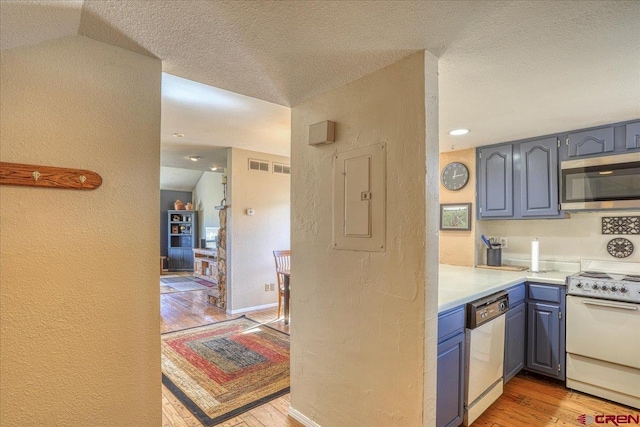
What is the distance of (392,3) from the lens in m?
1.17

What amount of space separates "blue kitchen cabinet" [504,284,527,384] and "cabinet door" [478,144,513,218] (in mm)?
867

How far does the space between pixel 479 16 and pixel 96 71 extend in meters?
1.65

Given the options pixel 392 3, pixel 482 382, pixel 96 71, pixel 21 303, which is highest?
pixel 392 3

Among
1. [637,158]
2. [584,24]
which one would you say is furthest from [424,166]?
[637,158]

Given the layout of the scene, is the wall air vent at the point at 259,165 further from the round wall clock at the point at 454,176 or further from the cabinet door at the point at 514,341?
the cabinet door at the point at 514,341

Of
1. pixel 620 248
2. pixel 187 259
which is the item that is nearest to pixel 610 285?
pixel 620 248

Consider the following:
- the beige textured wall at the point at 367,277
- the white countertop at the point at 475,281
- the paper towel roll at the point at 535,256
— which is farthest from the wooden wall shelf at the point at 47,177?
the paper towel roll at the point at 535,256

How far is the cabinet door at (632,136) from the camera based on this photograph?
2439 mm

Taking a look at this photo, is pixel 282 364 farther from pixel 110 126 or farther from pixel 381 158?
pixel 110 126

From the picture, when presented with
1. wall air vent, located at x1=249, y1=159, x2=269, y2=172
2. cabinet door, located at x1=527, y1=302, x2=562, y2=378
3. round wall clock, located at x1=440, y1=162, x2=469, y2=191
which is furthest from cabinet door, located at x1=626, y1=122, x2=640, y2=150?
wall air vent, located at x1=249, y1=159, x2=269, y2=172

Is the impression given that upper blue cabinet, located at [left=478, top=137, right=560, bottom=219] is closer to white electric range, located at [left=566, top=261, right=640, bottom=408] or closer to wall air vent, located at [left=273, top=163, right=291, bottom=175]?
white electric range, located at [left=566, top=261, right=640, bottom=408]

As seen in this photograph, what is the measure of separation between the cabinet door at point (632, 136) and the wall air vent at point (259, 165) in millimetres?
4079

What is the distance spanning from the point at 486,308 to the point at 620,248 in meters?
1.69

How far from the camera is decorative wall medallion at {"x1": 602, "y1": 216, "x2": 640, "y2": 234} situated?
266cm
